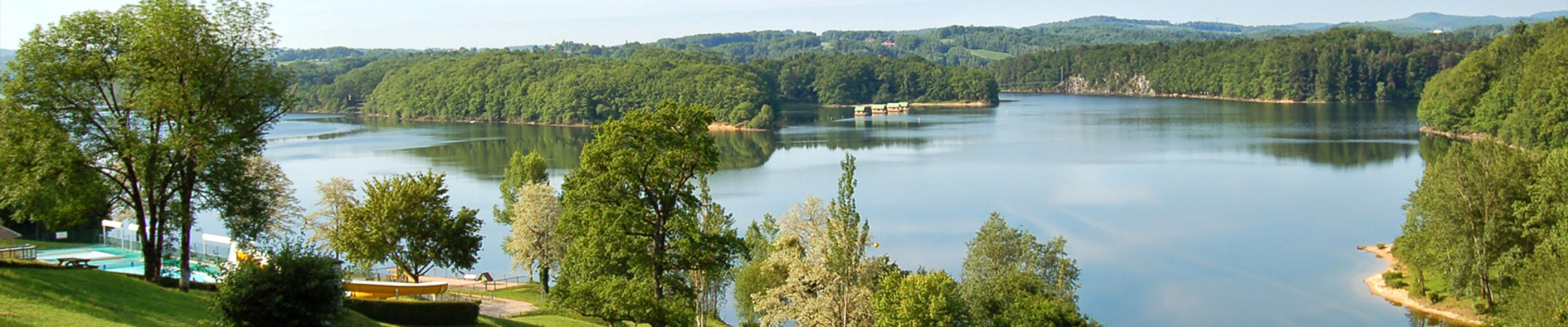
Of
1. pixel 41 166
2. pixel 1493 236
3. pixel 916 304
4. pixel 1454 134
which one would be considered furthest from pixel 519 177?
pixel 1454 134

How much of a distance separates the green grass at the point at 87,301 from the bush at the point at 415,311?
2282mm

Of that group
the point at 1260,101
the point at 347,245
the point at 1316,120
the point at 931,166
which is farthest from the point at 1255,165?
the point at 1260,101

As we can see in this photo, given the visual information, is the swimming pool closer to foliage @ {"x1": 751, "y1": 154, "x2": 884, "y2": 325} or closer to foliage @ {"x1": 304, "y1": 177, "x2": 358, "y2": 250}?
foliage @ {"x1": 304, "y1": 177, "x2": 358, "y2": 250}

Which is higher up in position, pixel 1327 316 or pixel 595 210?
pixel 595 210

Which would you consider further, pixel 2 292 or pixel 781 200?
pixel 781 200

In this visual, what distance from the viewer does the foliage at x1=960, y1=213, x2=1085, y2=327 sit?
20.9 meters

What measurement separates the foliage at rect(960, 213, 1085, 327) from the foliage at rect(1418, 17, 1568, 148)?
113 ft

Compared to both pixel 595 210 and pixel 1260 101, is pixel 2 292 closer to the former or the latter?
pixel 595 210

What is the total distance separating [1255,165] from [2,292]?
178 feet

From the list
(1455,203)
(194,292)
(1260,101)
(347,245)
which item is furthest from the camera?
(1260,101)

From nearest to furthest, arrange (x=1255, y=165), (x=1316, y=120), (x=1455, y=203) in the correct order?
(x=1455, y=203)
(x=1255, y=165)
(x=1316, y=120)

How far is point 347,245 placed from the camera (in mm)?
24656

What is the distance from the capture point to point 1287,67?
423 ft

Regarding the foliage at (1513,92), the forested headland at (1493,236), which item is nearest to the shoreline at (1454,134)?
the foliage at (1513,92)
